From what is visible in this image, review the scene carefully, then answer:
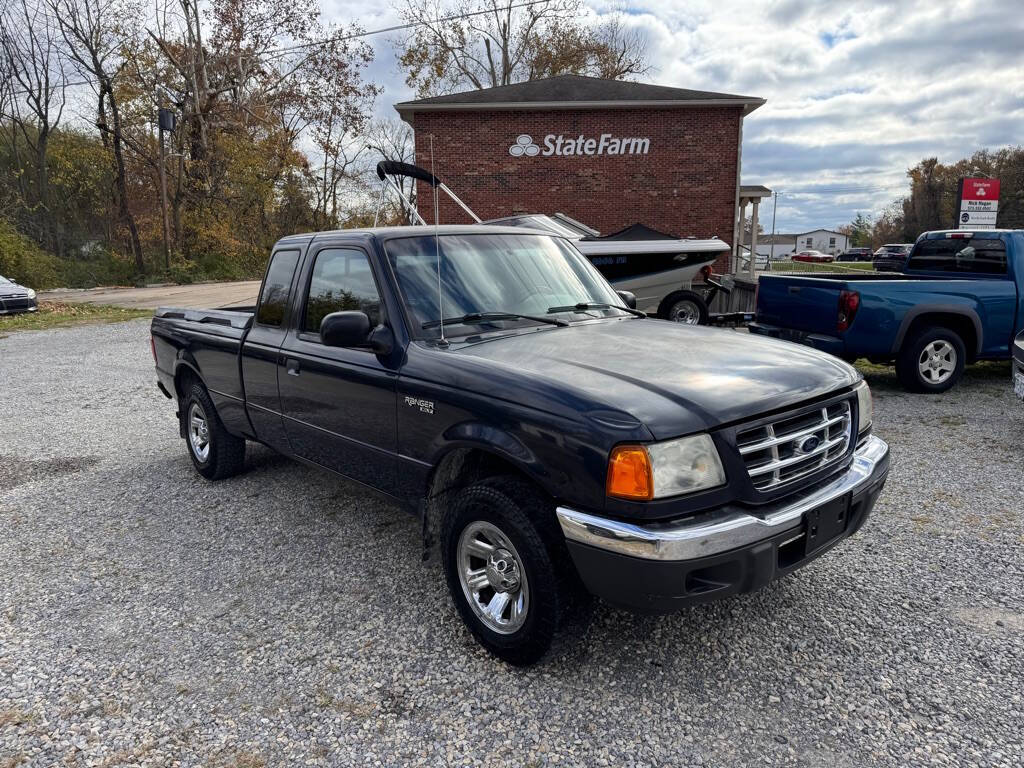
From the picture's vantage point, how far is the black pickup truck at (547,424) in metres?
2.39

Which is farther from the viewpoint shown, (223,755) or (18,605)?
(18,605)

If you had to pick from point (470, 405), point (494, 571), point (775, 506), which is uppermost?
point (470, 405)

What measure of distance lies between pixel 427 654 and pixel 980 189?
25930 millimetres

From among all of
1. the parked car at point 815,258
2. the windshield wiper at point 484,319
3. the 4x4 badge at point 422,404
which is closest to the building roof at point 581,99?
the windshield wiper at point 484,319

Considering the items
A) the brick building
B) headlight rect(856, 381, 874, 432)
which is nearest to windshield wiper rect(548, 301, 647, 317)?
headlight rect(856, 381, 874, 432)

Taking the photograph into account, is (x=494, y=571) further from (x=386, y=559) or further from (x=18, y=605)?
(x=18, y=605)

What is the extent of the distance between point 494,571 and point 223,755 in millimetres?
1180

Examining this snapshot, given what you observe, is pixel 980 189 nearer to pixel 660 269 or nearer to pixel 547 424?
pixel 660 269

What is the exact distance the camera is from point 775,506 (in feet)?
8.47

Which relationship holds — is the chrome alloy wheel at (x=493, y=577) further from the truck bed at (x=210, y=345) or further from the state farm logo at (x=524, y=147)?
the state farm logo at (x=524, y=147)

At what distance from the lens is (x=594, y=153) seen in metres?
20.8

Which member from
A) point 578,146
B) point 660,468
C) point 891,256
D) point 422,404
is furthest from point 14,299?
point 891,256

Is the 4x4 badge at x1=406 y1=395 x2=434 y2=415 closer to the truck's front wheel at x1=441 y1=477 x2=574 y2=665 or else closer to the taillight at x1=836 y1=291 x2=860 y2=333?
the truck's front wheel at x1=441 y1=477 x2=574 y2=665

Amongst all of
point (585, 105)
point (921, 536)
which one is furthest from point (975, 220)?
point (921, 536)
